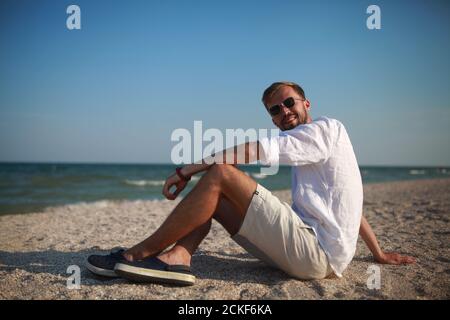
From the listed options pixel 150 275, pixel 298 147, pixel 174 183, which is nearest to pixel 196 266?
pixel 150 275

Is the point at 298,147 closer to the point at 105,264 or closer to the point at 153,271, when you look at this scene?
the point at 153,271

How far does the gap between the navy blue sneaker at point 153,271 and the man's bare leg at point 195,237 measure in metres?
0.05

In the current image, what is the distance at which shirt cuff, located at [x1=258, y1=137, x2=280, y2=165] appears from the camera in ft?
7.52

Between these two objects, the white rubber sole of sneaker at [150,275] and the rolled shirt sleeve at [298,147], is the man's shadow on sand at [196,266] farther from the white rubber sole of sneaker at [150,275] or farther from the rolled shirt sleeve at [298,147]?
the rolled shirt sleeve at [298,147]

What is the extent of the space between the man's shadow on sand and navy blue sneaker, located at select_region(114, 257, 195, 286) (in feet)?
0.87

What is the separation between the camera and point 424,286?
2619 mm

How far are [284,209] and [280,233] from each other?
169 millimetres

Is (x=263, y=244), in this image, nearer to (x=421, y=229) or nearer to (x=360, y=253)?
(x=360, y=253)

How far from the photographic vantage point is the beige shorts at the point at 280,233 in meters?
2.34

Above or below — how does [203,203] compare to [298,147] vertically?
below

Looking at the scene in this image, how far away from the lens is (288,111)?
2.76m
